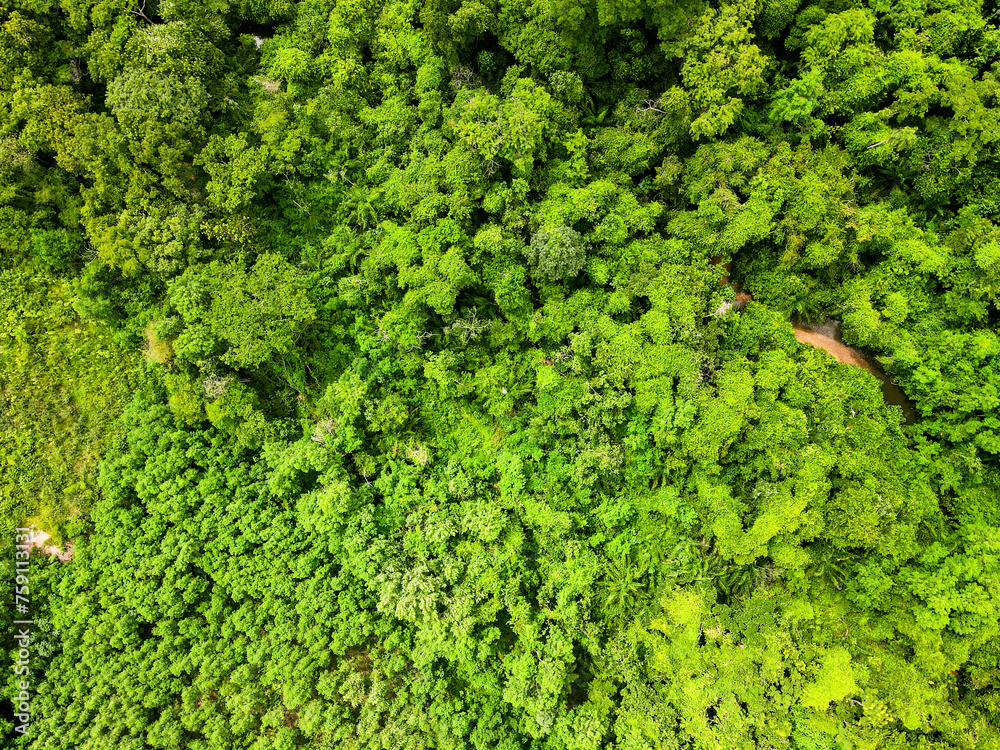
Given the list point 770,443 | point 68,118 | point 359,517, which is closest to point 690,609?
point 770,443

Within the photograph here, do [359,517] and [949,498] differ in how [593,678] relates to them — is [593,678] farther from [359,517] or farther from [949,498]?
[949,498]

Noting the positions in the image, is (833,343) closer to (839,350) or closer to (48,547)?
(839,350)

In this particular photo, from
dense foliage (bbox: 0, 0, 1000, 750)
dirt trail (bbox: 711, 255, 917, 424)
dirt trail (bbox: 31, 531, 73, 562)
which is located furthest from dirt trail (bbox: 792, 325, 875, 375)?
dirt trail (bbox: 31, 531, 73, 562)

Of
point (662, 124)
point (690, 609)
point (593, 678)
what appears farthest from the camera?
point (662, 124)

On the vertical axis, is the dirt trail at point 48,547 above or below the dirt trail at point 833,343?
below

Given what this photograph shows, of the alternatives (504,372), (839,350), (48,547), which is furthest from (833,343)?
(48,547)

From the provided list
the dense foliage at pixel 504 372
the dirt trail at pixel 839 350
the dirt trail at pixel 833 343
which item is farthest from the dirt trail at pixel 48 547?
the dirt trail at pixel 839 350

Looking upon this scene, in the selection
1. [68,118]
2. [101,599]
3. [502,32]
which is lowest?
[101,599]

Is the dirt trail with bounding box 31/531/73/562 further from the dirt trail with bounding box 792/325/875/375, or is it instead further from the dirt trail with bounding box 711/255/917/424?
the dirt trail with bounding box 792/325/875/375

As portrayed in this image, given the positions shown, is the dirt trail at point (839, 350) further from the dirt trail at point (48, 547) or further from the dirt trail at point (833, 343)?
the dirt trail at point (48, 547)
